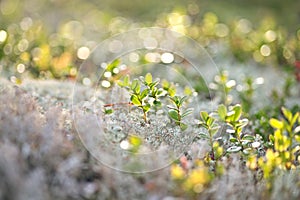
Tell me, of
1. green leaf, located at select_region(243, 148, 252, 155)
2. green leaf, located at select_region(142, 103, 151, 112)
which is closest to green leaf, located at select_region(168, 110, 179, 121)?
green leaf, located at select_region(142, 103, 151, 112)

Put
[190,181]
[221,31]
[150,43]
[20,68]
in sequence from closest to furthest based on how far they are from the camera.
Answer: [190,181] < [20,68] < [150,43] < [221,31]

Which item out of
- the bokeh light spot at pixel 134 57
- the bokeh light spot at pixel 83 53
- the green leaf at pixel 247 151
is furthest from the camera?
the bokeh light spot at pixel 83 53

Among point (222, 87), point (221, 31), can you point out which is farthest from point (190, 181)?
point (221, 31)

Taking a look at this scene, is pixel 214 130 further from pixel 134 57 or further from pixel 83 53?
pixel 83 53

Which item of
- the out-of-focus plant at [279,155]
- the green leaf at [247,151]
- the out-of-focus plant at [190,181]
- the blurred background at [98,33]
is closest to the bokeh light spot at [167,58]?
the blurred background at [98,33]

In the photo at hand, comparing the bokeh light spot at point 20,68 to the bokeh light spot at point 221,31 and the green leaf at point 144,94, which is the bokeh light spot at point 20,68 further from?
the bokeh light spot at point 221,31

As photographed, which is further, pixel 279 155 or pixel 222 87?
pixel 222 87

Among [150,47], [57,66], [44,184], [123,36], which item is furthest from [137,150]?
[123,36]

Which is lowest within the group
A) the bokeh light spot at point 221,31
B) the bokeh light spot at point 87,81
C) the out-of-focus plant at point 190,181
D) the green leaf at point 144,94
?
the out-of-focus plant at point 190,181

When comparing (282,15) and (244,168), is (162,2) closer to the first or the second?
(282,15)

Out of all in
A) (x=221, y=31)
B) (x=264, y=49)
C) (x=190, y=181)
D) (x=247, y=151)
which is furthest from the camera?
(x=221, y=31)
